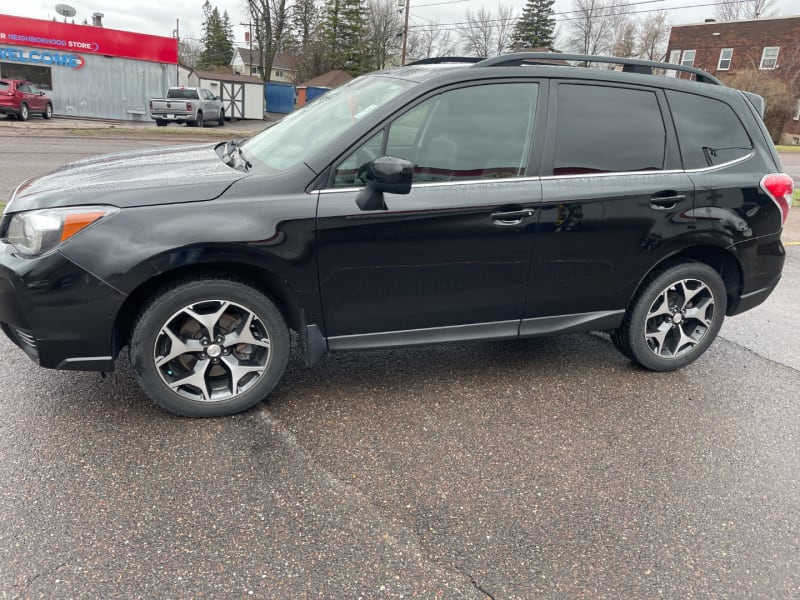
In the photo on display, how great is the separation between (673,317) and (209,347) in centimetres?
294

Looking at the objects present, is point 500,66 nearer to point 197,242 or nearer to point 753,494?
point 197,242

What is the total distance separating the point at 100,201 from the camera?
3004mm

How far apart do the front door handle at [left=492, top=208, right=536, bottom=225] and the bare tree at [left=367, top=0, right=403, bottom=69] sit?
2598 inches

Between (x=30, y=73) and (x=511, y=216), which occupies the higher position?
(x=30, y=73)

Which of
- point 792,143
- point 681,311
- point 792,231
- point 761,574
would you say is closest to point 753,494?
point 761,574

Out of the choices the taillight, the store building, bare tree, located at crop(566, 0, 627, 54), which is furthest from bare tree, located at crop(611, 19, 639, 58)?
the taillight

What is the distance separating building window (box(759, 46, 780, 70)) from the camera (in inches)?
1741

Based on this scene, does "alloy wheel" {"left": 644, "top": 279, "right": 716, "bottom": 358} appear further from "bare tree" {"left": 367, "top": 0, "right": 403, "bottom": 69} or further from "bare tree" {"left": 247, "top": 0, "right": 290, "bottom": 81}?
"bare tree" {"left": 367, "top": 0, "right": 403, "bottom": 69}

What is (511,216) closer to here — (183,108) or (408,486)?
(408,486)

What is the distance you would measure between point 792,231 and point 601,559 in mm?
9167

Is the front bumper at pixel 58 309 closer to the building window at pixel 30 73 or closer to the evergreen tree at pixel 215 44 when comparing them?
the building window at pixel 30 73

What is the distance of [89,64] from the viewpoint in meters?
30.7

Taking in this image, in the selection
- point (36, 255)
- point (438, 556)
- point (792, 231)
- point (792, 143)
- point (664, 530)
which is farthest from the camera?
→ point (792, 143)

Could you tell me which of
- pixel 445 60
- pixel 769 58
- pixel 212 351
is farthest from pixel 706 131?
pixel 769 58
